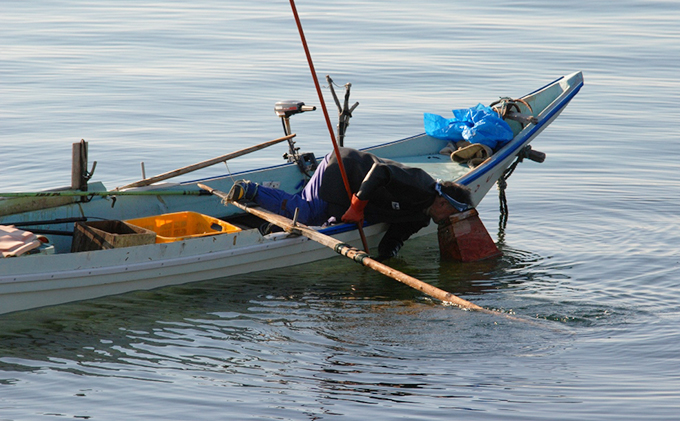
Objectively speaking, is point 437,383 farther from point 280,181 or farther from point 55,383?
point 280,181

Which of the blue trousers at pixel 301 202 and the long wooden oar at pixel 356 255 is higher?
the blue trousers at pixel 301 202

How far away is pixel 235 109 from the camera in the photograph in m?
15.4

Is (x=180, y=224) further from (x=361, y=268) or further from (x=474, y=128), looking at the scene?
(x=474, y=128)

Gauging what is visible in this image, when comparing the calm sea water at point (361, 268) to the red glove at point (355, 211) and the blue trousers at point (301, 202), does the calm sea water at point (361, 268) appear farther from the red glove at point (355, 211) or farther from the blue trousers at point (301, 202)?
the red glove at point (355, 211)

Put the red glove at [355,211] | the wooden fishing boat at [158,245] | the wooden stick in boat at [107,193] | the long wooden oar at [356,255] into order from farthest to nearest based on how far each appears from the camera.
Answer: the red glove at [355,211]
the wooden stick in boat at [107,193]
the long wooden oar at [356,255]
the wooden fishing boat at [158,245]

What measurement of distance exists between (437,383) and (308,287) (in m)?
2.24

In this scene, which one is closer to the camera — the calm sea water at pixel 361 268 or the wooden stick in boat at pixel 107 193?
the calm sea water at pixel 361 268

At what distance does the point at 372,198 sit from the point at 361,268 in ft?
2.67

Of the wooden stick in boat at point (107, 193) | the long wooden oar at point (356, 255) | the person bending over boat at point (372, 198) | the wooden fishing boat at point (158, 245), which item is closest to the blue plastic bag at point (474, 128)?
the wooden fishing boat at point (158, 245)

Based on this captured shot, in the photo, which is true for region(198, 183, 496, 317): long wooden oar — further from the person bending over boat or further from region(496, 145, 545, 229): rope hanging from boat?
region(496, 145, 545, 229): rope hanging from boat

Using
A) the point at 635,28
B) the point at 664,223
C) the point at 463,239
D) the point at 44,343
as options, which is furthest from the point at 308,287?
the point at 635,28

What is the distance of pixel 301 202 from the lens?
8.55 m

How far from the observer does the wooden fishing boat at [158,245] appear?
680 cm

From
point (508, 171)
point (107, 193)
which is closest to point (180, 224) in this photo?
point (107, 193)
